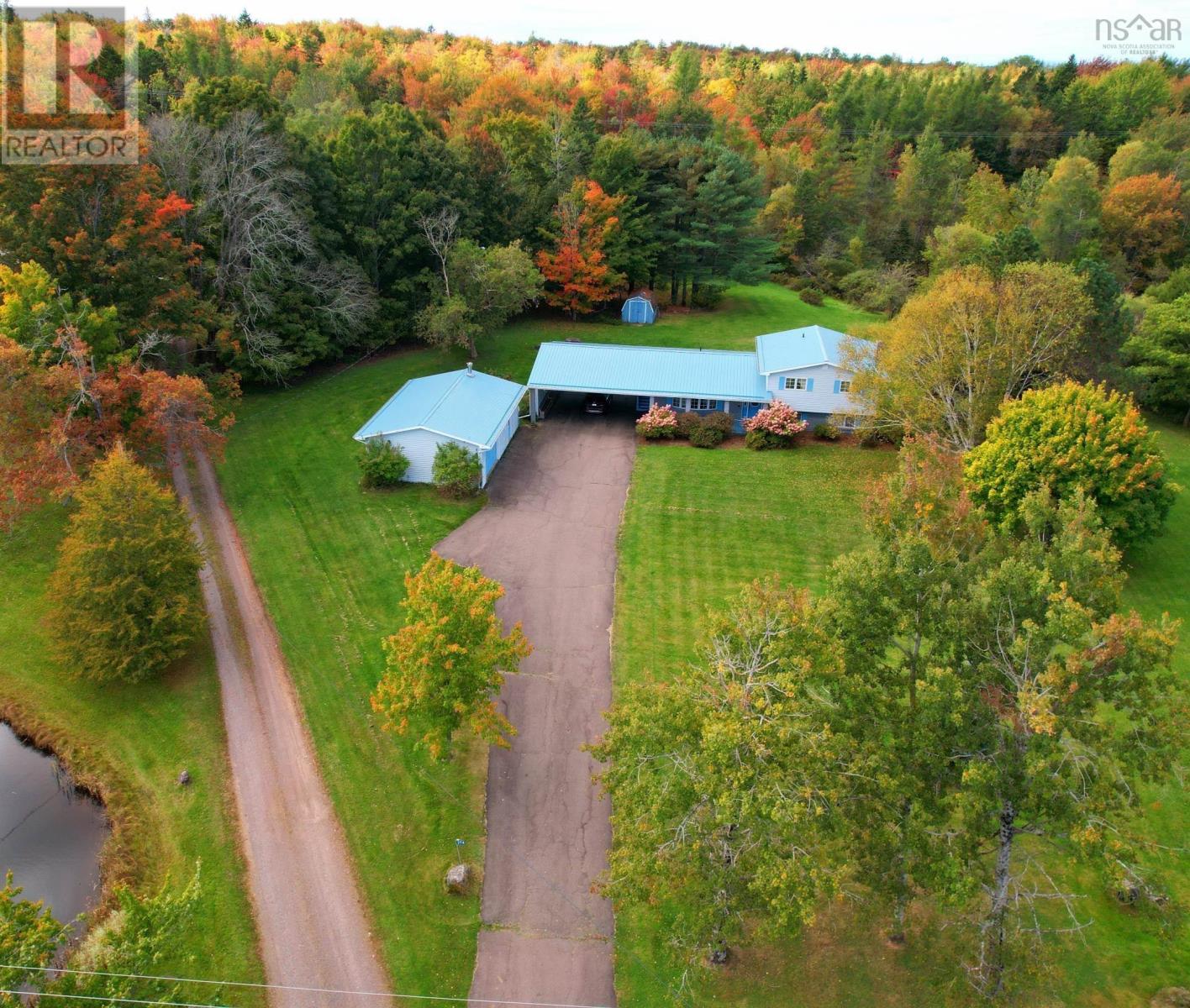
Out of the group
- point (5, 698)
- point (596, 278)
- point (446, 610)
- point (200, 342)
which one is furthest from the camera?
point (596, 278)

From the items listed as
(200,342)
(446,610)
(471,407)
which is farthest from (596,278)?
(446,610)

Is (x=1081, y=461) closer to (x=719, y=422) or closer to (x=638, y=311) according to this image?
(x=719, y=422)

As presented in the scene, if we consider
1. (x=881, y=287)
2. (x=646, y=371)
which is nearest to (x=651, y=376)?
(x=646, y=371)

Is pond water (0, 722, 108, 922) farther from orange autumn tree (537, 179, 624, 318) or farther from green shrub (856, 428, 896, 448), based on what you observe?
orange autumn tree (537, 179, 624, 318)

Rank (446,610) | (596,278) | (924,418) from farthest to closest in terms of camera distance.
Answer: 1. (596,278)
2. (924,418)
3. (446,610)

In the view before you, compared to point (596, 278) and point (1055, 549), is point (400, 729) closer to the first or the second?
point (1055, 549)

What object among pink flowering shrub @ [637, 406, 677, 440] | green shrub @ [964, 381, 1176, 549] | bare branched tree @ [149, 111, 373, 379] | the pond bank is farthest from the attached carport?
the pond bank
